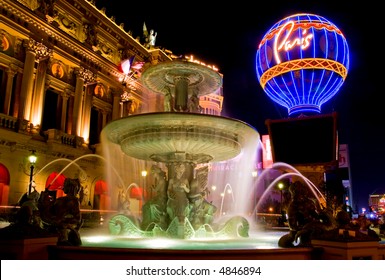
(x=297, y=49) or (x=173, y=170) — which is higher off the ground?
(x=297, y=49)

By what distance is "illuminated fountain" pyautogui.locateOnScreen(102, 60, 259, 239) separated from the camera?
9.20 meters

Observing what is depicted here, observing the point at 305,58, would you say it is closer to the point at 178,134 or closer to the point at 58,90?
the point at 58,90

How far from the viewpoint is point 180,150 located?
10.0 meters

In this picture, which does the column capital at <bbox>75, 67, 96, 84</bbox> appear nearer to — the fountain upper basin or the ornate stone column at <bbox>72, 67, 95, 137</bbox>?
the ornate stone column at <bbox>72, 67, 95, 137</bbox>

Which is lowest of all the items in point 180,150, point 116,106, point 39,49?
point 180,150

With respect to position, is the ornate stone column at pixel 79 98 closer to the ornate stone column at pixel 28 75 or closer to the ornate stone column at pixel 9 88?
the ornate stone column at pixel 28 75

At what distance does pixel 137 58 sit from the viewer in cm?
3884

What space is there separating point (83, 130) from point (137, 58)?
1279 centimetres

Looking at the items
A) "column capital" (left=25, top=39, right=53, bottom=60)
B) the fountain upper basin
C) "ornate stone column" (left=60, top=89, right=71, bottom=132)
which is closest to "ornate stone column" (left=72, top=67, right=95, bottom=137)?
"ornate stone column" (left=60, top=89, right=71, bottom=132)

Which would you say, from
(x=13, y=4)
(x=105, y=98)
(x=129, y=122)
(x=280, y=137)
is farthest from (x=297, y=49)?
(x=129, y=122)

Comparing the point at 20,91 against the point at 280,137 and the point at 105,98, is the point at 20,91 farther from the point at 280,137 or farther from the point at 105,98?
the point at 280,137

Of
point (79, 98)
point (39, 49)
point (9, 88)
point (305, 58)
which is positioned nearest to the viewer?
point (9, 88)

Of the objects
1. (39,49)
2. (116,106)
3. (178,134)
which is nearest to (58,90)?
(39,49)

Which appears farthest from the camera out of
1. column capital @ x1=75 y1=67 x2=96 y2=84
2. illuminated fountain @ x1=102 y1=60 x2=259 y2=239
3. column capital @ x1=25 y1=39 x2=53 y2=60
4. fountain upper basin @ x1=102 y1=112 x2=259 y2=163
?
column capital @ x1=75 y1=67 x2=96 y2=84
